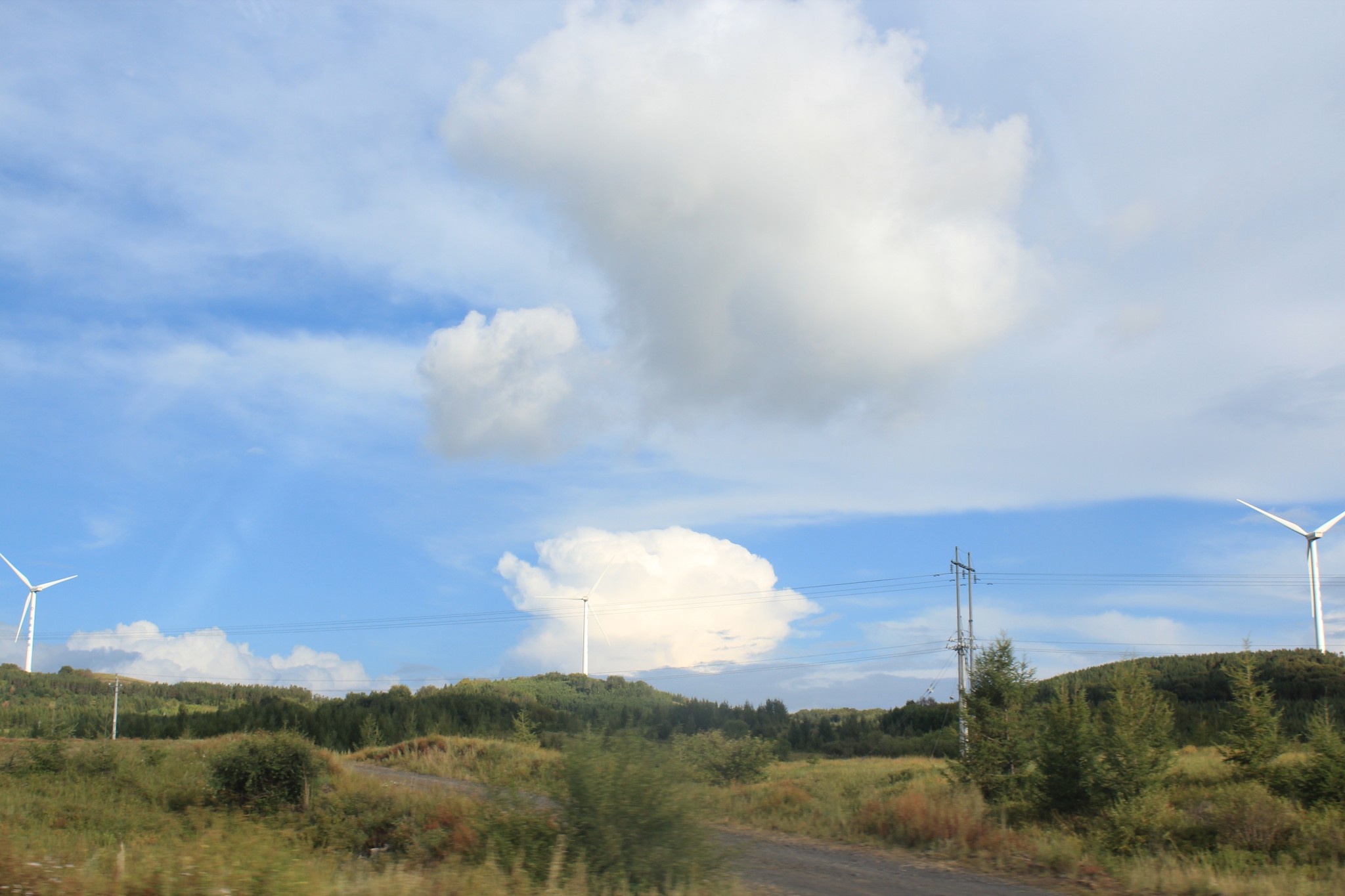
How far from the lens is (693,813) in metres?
12.6

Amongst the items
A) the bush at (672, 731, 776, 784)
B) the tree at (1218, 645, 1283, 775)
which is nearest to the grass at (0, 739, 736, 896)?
the bush at (672, 731, 776, 784)

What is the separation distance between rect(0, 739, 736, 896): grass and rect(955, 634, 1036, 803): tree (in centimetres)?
1704

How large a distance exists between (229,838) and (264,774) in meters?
16.9

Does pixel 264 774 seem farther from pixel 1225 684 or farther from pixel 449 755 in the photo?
pixel 1225 684

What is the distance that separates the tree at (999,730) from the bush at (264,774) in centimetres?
2293

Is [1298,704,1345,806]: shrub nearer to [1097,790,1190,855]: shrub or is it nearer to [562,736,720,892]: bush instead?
[1097,790,1190,855]: shrub

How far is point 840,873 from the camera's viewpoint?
18.9 m

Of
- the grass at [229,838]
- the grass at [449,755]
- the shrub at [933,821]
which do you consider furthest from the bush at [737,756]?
the grass at [229,838]

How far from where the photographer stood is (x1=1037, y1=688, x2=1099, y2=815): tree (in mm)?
23641

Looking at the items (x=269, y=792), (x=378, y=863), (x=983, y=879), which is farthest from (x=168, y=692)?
(x=983, y=879)

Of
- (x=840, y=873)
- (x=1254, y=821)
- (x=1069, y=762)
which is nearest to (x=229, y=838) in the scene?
(x=840, y=873)

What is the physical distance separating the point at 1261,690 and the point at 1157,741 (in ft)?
31.2

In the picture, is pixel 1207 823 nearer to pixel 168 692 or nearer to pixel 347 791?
pixel 347 791

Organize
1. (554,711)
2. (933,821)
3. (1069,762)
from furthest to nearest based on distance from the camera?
Answer: (554,711), (1069,762), (933,821)
